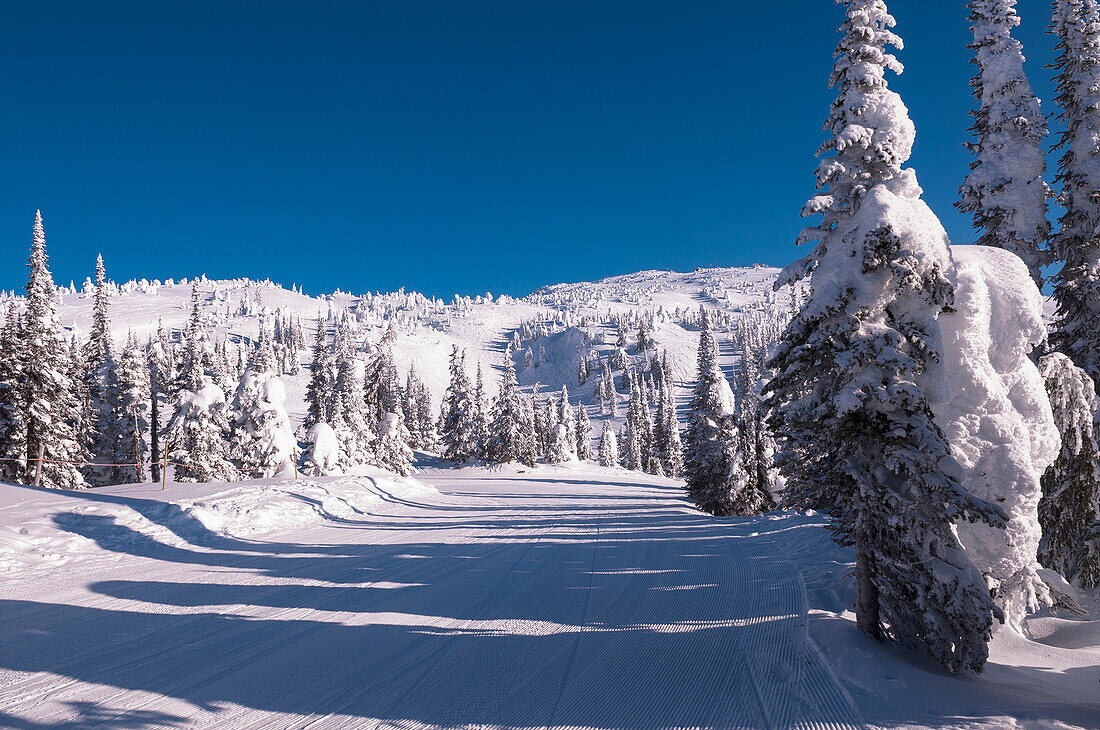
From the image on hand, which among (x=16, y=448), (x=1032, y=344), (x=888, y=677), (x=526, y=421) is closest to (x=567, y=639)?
(x=888, y=677)

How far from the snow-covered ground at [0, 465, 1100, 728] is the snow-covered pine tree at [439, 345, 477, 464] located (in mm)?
46656

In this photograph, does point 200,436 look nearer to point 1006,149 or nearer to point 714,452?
point 714,452

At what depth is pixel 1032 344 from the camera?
30.5ft

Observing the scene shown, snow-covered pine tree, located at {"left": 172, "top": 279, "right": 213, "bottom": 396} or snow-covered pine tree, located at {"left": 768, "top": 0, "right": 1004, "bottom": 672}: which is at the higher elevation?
snow-covered pine tree, located at {"left": 172, "top": 279, "right": 213, "bottom": 396}

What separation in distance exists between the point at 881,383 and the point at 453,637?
6.85 meters

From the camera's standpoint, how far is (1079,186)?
13.1m

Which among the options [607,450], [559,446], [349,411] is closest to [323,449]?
[349,411]

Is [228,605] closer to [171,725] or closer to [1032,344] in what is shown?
[171,725]

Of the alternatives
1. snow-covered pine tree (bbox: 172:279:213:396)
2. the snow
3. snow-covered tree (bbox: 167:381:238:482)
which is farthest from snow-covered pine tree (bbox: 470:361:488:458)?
snow-covered pine tree (bbox: 172:279:213:396)

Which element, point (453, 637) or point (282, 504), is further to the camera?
point (282, 504)

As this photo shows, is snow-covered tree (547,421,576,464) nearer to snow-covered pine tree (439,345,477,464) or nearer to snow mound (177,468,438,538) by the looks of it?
snow-covered pine tree (439,345,477,464)

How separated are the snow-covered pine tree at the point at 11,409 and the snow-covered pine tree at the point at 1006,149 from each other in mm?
42511

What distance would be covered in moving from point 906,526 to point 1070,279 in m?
11.1

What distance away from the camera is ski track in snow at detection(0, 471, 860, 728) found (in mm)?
5723
